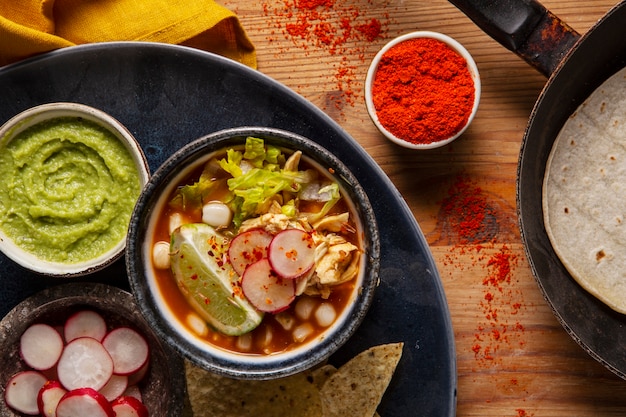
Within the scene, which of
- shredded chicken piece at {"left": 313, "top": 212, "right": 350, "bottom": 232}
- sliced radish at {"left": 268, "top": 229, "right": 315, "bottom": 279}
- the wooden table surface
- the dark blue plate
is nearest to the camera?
sliced radish at {"left": 268, "top": 229, "right": 315, "bottom": 279}

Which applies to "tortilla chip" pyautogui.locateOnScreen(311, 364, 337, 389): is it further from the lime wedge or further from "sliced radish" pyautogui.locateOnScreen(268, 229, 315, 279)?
"sliced radish" pyautogui.locateOnScreen(268, 229, 315, 279)

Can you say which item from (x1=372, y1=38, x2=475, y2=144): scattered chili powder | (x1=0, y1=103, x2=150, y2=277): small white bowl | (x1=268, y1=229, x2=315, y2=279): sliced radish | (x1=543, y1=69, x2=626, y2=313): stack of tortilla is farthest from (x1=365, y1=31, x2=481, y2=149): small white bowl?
(x1=0, y1=103, x2=150, y2=277): small white bowl

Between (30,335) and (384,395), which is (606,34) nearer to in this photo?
(384,395)

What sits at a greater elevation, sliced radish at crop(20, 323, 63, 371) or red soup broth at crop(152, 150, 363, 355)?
red soup broth at crop(152, 150, 363, 355)

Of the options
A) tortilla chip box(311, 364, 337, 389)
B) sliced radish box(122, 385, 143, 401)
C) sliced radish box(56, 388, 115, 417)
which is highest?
tortilla chip box(311, 364, 337, 389)

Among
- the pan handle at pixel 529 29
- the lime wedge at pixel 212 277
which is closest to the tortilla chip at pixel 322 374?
the lime wedge at pixel 212 277

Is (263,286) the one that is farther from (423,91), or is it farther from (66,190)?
(423,91)

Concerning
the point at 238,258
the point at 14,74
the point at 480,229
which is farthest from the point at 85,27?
the point at 480,229
